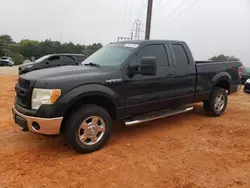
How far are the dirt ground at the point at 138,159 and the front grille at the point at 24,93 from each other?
2.69ft

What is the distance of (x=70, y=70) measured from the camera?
4.05m

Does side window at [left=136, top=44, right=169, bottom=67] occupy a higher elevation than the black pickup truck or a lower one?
higher

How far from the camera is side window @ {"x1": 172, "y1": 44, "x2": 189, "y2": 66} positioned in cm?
517

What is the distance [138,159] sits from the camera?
3.66m

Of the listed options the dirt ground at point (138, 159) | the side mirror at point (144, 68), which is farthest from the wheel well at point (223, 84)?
the side mirror at point (144, 68)

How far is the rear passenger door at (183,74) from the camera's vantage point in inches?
199

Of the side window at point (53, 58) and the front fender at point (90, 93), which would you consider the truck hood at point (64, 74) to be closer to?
the front fender at point (90, 93)

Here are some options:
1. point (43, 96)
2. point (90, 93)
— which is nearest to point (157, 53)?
point (90, 93)

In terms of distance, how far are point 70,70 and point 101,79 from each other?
590 mm

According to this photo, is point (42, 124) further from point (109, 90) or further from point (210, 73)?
point (210, 73)

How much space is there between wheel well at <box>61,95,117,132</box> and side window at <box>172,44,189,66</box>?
1882mm

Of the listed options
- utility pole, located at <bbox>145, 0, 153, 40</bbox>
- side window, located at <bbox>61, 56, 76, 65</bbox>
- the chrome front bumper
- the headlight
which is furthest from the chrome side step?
utility pole, located at <bbox>145, 0, 153, 40</bbox>

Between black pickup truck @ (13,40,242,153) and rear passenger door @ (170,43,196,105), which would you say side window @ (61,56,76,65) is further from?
rear passenger door @ (170,43,196,105)

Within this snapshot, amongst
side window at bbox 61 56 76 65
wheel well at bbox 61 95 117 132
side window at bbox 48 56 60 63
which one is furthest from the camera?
side window at bbox 48 56 60 63
